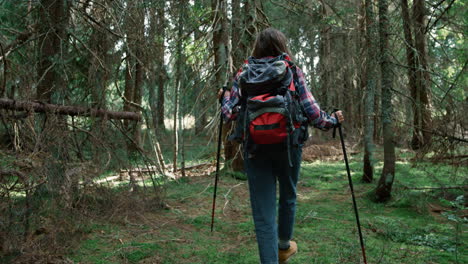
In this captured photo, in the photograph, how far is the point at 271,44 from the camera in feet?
10.1

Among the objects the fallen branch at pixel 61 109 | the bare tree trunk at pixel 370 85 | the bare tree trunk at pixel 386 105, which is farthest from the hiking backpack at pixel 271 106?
the bare tree trunk at pixel 370 85

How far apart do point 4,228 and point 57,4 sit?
138 inches

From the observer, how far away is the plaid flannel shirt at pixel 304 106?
2955 millimetres

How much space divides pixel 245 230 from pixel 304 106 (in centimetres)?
235

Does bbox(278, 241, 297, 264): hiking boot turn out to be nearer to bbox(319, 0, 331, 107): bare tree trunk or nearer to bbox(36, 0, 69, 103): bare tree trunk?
bbox(36, 0, 69, 103): bare tree trunk

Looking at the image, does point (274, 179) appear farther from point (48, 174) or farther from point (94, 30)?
point (94, 30)

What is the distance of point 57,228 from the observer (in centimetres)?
396

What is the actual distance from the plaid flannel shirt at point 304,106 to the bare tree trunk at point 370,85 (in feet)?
12.0

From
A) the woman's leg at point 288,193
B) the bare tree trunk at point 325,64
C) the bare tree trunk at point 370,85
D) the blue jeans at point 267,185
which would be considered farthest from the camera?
the bare tree trunk at point 325,64

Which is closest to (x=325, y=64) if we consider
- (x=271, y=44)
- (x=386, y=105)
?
(x=386, y=105)

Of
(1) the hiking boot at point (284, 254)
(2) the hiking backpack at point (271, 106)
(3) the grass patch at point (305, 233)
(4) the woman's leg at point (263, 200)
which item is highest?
(2) the hiking backpack at point (271, 106)

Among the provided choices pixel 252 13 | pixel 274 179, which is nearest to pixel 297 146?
pixel 274 179

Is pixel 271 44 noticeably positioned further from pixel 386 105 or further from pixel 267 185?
pixel 386 105

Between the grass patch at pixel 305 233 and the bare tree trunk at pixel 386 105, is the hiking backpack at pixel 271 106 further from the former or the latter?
the bare tree trunk at pixel 386 105
